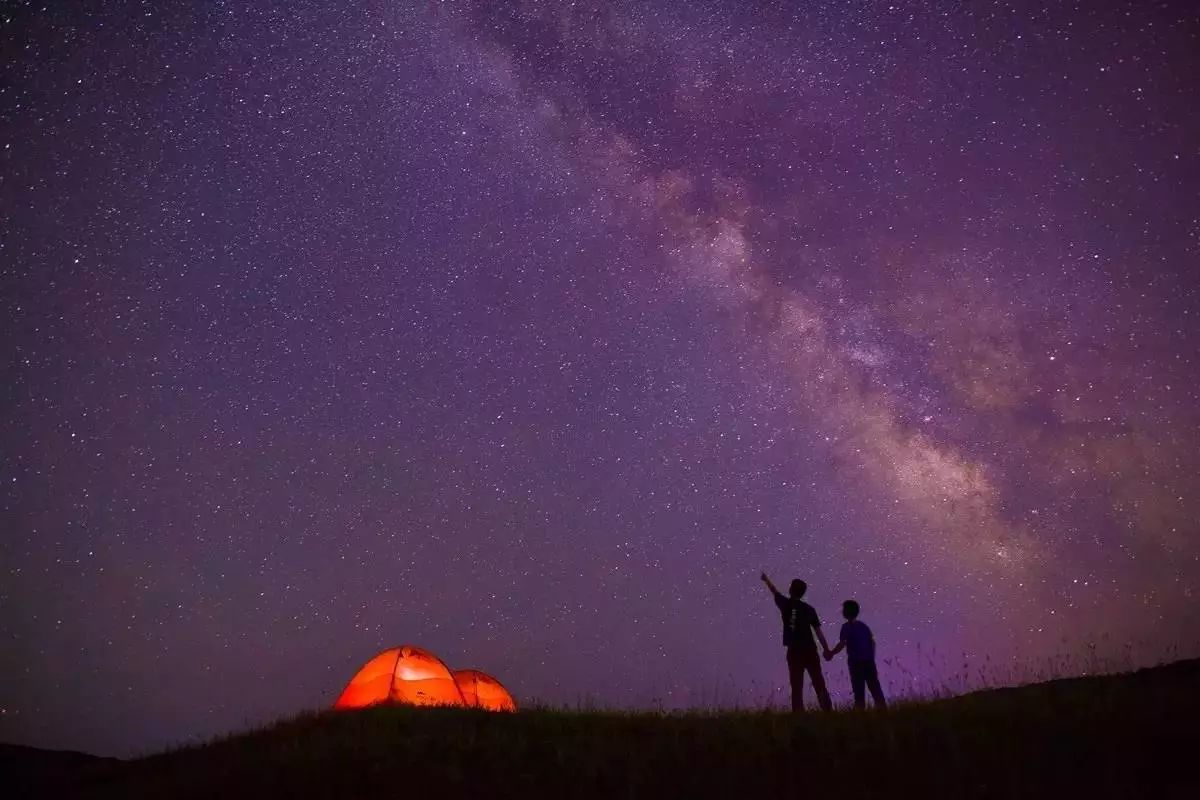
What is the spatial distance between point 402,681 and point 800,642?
7613mm

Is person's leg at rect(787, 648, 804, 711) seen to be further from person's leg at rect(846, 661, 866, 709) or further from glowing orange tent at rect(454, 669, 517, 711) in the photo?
glowing orange tent at rect(454, 669, 517, 711)

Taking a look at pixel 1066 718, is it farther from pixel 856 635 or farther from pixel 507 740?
pixel 507 740

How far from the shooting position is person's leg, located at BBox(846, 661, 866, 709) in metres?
10.6

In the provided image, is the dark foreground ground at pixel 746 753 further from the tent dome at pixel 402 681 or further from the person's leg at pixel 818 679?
the tent dome at pixel 402 681

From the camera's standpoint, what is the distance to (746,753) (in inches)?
282

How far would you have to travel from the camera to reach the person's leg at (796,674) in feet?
35.3

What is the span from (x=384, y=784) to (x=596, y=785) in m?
2.06

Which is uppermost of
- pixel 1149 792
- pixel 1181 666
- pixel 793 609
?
pixel 793 609

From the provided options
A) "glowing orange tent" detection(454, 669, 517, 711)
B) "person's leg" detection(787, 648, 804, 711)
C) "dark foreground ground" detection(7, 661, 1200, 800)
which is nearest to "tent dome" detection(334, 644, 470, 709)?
"glowing orange tent" detection(454, 669, 517, 711)

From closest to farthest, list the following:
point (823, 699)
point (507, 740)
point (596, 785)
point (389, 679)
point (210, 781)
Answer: point (596, 785) → point (210, 781) → point (507, 740) → point (823, 699) → point (389, 679)

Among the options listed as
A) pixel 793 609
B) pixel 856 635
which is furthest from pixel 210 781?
pixel 856 635

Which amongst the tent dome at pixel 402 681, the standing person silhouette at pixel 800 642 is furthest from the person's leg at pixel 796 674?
the tent dome at pixel 402 681

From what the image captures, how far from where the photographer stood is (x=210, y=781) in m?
8.08

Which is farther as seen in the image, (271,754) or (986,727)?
(271,754)
